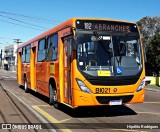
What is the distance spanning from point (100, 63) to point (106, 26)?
1247 millimetres

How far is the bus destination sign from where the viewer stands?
32.8ft

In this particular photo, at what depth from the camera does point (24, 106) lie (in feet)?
41.4

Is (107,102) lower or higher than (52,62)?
lower

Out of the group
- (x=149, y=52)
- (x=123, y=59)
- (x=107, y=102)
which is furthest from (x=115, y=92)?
(x=149, y=52)

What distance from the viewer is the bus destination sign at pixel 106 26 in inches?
394

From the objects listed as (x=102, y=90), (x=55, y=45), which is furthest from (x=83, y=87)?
(x=55, y=45)

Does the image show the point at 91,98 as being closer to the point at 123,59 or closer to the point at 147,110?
the point at 123,59

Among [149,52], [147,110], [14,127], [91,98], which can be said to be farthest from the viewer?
[149,52]

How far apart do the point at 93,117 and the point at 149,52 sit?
102 feet

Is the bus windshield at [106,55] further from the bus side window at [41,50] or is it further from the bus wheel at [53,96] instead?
the bus side window at [41,50]

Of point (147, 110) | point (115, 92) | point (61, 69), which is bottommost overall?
point (147, 110)

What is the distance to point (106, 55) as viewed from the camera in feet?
32.6

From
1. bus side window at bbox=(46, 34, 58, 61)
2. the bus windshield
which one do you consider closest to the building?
bus side window at bbox=(46, 34, 58, 61)

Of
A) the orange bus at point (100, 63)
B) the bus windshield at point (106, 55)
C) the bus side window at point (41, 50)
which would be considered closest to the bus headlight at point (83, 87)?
the orange bus at point (100, 63)
